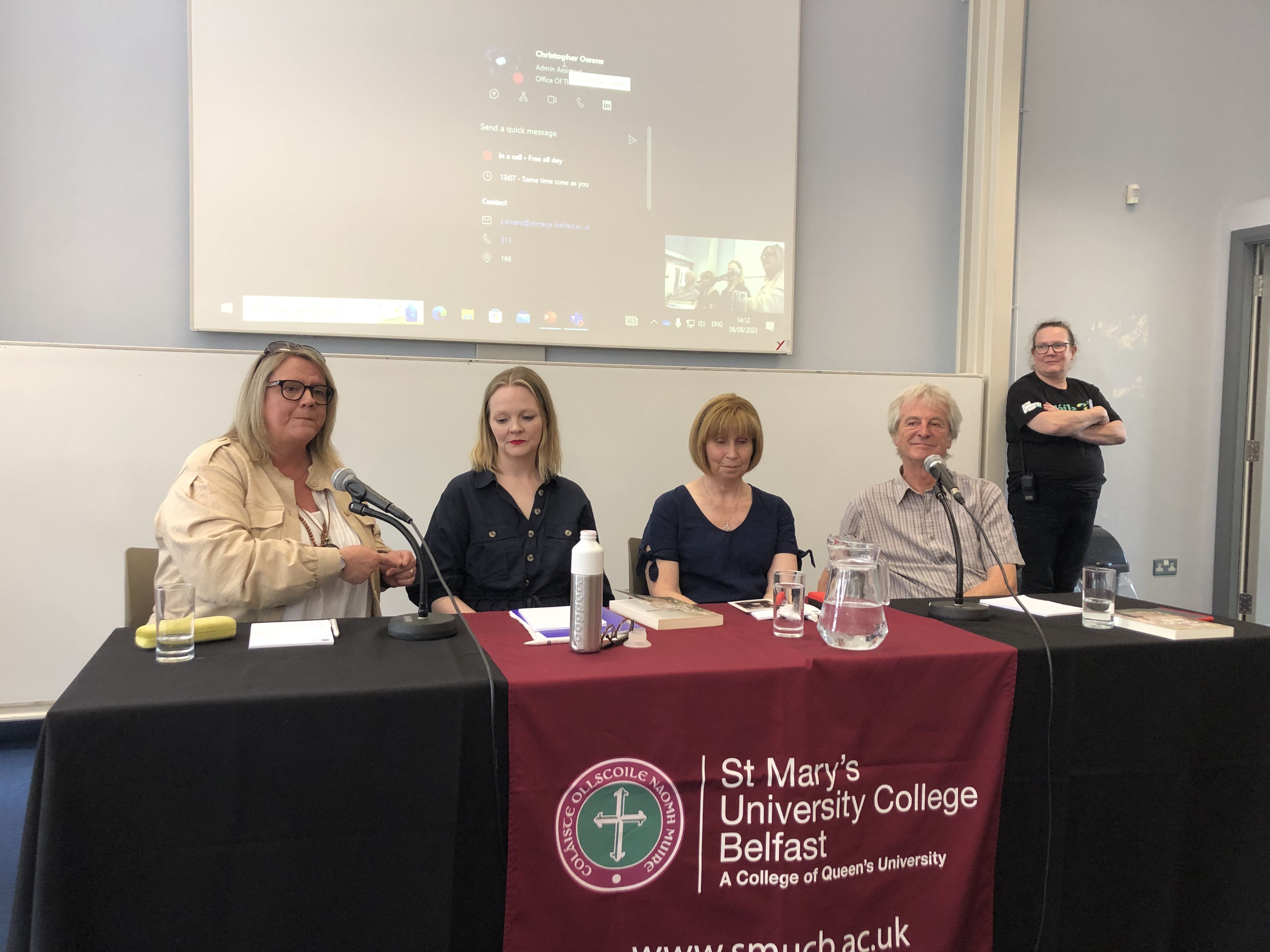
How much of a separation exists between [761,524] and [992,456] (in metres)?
2.00

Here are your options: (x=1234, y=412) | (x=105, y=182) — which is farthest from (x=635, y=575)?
(x=1234, y=412)

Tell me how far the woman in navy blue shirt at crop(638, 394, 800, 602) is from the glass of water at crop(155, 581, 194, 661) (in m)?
1.26

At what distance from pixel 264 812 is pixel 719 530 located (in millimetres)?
1478

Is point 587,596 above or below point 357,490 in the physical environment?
below

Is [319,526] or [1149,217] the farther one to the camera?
[1149,217]

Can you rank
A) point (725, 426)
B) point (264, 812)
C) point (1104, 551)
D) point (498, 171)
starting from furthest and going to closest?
1. point (1104, 551)
2. point (498, 171)
3. point (725, 426)
4. point (264, 812)

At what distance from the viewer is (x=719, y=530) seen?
2379 mm

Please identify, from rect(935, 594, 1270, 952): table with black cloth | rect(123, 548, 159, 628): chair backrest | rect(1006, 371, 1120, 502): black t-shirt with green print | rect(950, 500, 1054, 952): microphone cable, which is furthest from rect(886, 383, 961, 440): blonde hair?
rect(123, 548, 159, 628): chair backrest

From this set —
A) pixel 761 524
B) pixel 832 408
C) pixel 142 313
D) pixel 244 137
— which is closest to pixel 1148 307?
pixel 832 408

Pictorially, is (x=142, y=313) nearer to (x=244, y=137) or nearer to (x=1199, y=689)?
(x=244, y=137)

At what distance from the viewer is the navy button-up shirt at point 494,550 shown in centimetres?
216

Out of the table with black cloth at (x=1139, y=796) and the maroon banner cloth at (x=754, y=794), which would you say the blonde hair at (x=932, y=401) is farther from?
the maroon banner cloth at (x=754, y=794)

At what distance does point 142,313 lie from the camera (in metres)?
3.14

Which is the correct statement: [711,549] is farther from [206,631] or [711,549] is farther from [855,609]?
[206,631]
